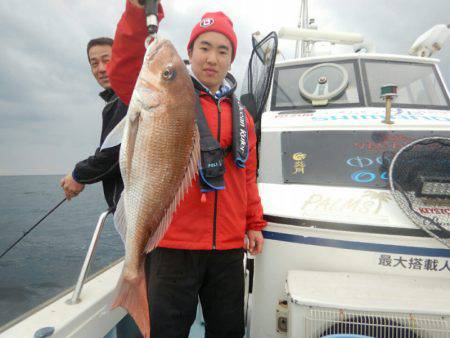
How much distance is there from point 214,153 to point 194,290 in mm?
1072

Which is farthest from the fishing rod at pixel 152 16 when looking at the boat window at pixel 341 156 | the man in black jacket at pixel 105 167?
the boat window at pixel 341 156

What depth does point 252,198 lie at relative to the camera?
2.73 m

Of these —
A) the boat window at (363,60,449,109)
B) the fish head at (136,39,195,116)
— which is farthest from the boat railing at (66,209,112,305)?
the boat window at (363,60,449,109)

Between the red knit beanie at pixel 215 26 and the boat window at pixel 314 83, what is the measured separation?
1.96 m

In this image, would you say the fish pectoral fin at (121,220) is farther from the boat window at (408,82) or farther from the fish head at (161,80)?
the boat window at (408,82)

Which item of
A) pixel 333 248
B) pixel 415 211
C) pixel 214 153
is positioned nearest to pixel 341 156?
pixel 415 211

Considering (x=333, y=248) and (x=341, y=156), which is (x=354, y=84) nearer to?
(x=341, y=156)

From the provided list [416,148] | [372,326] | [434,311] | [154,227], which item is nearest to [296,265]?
[372,326]

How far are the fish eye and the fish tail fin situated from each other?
1223mm

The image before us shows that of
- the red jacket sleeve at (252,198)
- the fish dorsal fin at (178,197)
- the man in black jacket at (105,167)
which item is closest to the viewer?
the fish dorsal fin at (178,197)

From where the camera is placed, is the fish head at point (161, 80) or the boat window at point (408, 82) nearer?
the fish head at point (161, 80)

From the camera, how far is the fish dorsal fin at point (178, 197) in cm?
200

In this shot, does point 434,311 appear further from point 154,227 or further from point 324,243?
point 154,227

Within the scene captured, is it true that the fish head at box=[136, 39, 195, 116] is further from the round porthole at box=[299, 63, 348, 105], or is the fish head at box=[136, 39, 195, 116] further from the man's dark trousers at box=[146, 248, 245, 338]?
the round porthole at box=[299, 63, 348, 105]
